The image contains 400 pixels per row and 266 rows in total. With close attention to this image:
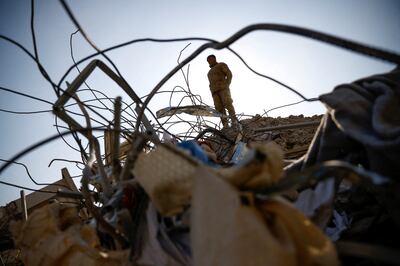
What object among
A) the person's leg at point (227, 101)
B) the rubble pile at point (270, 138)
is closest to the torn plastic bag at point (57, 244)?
the rubble pile at point (270, 138)

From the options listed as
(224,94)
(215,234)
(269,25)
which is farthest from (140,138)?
(224,94)

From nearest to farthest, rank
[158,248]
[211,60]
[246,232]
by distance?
[246,232], [158,248], [211,60]

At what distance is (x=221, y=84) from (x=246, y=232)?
4.71 meters

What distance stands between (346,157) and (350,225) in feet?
1.14

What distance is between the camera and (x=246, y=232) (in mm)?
422

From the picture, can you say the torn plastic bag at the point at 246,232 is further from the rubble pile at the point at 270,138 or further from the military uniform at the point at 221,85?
the military uniform at the point at 221,85

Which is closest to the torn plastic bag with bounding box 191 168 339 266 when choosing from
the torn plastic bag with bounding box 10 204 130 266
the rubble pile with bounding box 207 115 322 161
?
the torn plastic bag with bounding box 10 204 130 266

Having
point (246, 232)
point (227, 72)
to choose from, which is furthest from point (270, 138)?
point (246, 232)

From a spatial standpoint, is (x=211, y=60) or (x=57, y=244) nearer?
(x=57, y=244)

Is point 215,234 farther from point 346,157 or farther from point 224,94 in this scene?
point 224,94

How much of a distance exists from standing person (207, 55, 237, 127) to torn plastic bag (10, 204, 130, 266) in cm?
437

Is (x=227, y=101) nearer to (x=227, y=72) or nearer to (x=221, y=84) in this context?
(x=221, y=84)

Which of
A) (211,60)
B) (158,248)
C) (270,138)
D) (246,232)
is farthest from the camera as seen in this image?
(211,60)

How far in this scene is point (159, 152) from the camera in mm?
619
